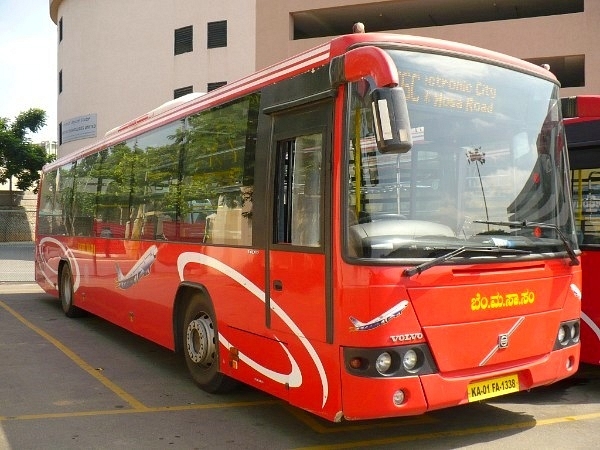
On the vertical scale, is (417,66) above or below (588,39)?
below

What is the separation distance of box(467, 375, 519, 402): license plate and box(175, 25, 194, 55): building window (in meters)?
31.2

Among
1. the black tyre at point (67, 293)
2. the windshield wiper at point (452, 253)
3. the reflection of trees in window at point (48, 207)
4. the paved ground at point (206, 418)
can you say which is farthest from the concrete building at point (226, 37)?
the windshield wiper at point (452, 253)

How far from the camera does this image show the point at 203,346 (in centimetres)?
697

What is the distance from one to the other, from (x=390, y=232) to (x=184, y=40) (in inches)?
1255

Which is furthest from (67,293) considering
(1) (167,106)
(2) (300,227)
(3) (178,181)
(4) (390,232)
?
(4) (390,232)

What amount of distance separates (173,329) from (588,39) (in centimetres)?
2327

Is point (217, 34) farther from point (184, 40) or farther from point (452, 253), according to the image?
point (452, 253)

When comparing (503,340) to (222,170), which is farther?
(222,170)

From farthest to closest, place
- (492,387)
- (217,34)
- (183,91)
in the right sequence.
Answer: (183,91)
(217,34)
(492,387)

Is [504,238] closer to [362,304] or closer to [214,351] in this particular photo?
[362,304]

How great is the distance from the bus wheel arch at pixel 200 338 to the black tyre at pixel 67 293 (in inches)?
217

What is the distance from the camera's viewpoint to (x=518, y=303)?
17.5 ft

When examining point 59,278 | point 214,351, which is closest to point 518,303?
point 214,351

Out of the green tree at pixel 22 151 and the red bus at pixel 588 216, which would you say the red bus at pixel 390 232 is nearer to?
the red bus at pixel 588 216
